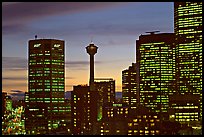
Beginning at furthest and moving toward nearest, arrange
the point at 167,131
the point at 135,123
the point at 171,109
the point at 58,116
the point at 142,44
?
the point at 142,44 < the point at 58,116 < the point at 171,109 < the point at 135,123 < the point at 167,131

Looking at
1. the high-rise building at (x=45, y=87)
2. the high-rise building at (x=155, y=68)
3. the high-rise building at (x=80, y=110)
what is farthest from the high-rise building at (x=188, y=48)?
the high-rise building at (x=45, y=87)

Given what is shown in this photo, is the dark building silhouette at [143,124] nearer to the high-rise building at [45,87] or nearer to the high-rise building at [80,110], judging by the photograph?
the high-rise building at [80,110]

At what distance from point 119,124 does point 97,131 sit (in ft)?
6.68

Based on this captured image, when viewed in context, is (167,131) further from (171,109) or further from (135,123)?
(171,109)

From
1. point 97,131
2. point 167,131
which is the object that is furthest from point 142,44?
point 167,131

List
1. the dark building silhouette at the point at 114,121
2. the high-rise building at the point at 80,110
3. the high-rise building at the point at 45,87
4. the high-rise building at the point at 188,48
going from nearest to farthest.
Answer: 1. the dark building silhouette at the point at 114,121
2. the high-rise building at the point at 80,110
3. the high-rise building at the point at 45,87
4. the high-rise building at the point at 188,48

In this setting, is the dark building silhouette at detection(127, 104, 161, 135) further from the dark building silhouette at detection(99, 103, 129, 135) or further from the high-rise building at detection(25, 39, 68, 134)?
the high-rise building at detection(25, 39, 68, 134)

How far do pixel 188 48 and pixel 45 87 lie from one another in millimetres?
14539

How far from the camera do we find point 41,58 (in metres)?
48.6

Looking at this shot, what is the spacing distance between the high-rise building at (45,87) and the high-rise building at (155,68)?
308 inches

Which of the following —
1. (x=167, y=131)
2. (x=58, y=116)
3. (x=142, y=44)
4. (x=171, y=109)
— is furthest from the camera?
(x=142, y=44)

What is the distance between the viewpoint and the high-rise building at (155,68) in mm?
44469

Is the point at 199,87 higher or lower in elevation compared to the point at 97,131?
higher

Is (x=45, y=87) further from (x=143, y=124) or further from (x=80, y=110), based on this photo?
(x=143, y=124)
